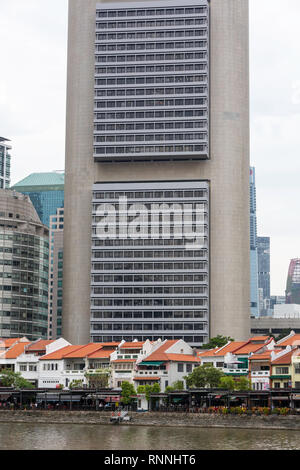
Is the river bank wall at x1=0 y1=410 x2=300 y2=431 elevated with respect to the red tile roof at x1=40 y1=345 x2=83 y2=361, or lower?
lower

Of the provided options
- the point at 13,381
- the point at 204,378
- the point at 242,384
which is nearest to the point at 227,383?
the point at 242,384

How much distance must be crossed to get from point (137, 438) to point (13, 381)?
61.4 meters

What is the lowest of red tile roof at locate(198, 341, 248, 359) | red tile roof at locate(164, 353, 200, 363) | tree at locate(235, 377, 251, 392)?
tree at locate(235, 377, 251, 392)

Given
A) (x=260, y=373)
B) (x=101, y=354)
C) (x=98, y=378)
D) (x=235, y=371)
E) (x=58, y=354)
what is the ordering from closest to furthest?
1. (x=260, y=373)
2. (x=235, y=371)
3. (x=98, y=378)
4. (x=101, y=354)
5. (x=58, y=354)

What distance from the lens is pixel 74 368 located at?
18250cm

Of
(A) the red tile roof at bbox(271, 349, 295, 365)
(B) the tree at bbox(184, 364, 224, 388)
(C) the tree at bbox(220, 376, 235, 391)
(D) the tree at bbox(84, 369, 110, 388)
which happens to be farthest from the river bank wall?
(A) the red tile roof at bbox(271, 349, 295, 365)

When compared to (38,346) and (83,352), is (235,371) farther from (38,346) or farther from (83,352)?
(38,346)

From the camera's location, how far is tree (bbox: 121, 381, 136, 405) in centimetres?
16007

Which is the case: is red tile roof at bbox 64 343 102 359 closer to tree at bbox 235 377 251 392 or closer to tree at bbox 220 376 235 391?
tree at bbox 220 376 235 391

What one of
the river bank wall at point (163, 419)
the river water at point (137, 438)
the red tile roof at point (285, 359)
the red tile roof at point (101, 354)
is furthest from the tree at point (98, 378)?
the red tile roof at point (285, 359)

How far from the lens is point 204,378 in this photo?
164m

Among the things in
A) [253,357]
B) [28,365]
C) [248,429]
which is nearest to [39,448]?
[248,429]

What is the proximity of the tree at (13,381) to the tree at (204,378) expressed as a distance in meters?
32.4

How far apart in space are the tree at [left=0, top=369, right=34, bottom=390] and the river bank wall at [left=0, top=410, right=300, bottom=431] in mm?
16923
